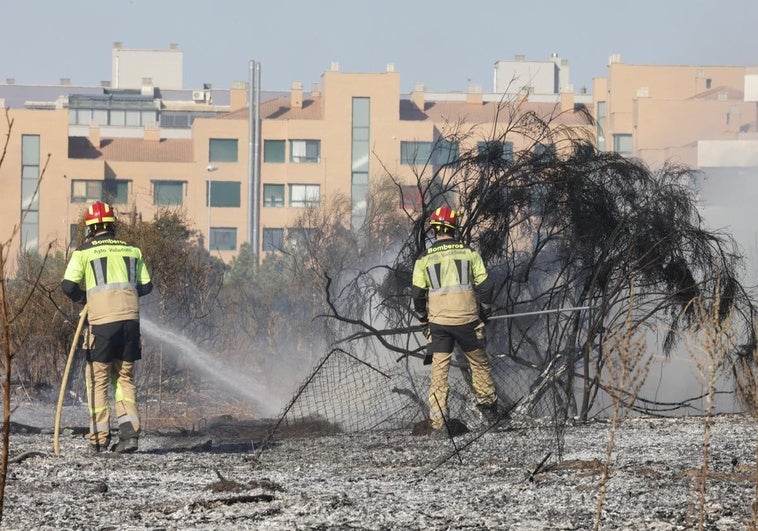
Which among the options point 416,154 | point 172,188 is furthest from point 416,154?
point 172,188

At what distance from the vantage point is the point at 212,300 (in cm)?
2512

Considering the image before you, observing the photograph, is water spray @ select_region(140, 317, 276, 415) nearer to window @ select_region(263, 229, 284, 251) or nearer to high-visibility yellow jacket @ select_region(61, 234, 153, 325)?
high-visibility yellow jacket @ select_region(61, 234, 153, 325)

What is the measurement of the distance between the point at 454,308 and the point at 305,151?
69768 millimetres

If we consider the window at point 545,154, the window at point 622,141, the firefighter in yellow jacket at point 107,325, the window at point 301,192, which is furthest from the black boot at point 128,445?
the window at point 622,141

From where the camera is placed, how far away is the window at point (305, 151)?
7944 centimetres

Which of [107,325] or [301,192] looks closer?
[107,325]

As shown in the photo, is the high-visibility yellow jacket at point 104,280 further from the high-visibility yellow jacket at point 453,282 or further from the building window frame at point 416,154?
the building window frame at point 416,154

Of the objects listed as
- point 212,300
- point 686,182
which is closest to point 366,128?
point 212,300

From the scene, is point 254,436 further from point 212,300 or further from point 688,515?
point 212,300

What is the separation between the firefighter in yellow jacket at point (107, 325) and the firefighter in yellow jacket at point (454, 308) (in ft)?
7.86

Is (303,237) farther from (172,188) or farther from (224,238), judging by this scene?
(172,188)

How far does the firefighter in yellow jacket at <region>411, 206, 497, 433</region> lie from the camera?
1049cm

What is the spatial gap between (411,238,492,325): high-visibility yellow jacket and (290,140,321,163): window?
69223 mm

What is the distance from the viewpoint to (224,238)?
3127 inches
